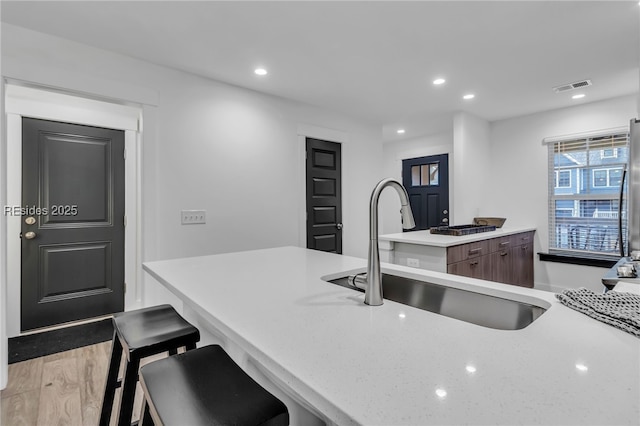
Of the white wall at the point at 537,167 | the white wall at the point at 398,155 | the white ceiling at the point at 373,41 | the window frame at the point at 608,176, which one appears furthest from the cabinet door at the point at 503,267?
the white wall at the point at 398,155

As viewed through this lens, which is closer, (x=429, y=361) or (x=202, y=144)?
(x=429, y=361)

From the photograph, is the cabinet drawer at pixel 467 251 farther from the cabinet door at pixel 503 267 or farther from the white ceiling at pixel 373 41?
the white ceiling at pixel 373 41

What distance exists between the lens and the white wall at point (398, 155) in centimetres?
518

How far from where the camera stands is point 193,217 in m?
2.84

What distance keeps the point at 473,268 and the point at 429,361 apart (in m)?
2.54

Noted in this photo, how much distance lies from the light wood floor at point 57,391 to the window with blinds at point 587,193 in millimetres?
4690

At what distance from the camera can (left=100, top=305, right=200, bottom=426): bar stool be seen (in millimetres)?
1127

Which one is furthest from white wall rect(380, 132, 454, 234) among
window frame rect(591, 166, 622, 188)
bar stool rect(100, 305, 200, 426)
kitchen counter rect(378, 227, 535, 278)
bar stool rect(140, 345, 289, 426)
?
bar stool rect(140, 345, 289, 426)

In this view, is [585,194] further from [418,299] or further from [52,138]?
[52,138]

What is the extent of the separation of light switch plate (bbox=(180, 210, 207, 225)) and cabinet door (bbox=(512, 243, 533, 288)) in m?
3.36

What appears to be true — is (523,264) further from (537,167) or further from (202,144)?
(202,144)

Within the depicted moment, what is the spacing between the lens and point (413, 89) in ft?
10.7

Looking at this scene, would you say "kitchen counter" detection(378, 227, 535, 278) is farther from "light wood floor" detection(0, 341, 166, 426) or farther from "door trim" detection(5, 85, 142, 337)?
"door trim" detection(5, 85, 142, 337)

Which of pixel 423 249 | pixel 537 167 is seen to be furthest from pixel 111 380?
pixel 537 167
